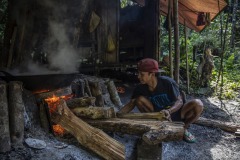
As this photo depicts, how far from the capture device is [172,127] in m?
3.28

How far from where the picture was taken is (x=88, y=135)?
3.12 m

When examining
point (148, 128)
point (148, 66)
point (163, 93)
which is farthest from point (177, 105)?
point (148, 128)

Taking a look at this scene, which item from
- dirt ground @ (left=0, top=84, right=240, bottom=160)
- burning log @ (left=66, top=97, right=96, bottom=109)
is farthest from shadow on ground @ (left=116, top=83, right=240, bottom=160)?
burning log @ (left=66, top=97, right=96, bottom=109)

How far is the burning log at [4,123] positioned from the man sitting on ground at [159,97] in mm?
1782

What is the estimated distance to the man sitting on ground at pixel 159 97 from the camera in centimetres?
400

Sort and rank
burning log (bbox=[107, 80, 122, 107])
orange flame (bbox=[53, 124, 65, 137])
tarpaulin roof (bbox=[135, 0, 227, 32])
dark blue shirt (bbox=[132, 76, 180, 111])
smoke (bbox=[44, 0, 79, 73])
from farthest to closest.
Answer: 1. tarpaulin roof (bbox=[135, 0, 227, 32])
2. smoke (bbox=[44, 0, 79, 73])
3. burning log (bbox=[107, 80, 122, 107])
4. dark blue shirt (bbox=[132, 76, 180, 111])
5. orange flame (bbox=[53, 124, 65, 137])

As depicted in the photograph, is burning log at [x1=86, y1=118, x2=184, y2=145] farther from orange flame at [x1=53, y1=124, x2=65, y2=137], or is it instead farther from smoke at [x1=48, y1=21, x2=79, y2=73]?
smoke at [x1=48, y1=21, x2=79, y2=73]

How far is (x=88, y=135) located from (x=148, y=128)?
0.79 m

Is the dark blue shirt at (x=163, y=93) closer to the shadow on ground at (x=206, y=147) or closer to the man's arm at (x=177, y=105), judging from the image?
the man's arm at (x=177, y=105)

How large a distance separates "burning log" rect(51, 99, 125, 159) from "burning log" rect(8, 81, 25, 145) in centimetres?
44

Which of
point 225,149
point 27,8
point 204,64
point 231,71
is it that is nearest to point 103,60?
point 27,8

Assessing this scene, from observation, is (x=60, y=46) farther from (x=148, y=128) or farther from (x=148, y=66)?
(x=148, y=128)

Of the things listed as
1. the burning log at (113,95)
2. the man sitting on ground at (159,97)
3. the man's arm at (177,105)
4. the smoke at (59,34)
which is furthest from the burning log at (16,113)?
the smoke at (59,34)

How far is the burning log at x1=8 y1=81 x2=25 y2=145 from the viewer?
2.99 meters
